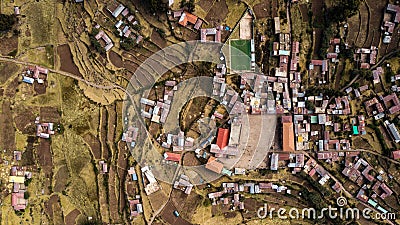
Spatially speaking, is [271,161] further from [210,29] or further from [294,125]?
[210,29]

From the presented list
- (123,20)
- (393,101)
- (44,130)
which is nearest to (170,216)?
(44,130)

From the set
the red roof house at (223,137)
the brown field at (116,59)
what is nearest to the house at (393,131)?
the red roof house at (223,137)

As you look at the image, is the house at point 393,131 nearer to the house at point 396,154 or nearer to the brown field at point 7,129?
the house at point 396,154

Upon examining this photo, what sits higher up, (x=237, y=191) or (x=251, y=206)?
(x=237, y=191)

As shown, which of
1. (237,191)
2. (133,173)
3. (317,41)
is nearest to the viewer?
(317,41)

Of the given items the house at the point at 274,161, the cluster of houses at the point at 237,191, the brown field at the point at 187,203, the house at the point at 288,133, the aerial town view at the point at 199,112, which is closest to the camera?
the aerial town view at the point at 199,112

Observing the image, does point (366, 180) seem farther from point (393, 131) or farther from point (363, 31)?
point (363, 31)

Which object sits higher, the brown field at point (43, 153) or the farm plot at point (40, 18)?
the farm plot at point (40, 18)
